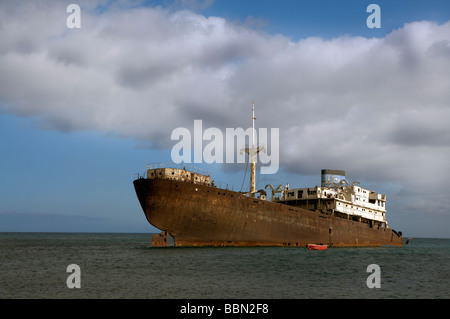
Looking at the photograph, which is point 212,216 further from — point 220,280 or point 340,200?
point 340,200

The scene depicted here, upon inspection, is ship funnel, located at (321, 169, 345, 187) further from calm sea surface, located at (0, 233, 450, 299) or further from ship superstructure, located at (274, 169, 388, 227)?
calm sea surface, located at (0, 233, 450, 299)

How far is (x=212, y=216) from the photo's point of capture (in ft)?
117

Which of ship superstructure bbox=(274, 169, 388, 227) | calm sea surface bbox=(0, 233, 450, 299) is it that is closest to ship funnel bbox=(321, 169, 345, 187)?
ship superstructure bbox=(274, 169, 388, 227)

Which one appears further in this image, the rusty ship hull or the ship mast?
the ship mast

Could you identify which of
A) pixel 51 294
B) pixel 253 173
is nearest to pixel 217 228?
pixel 253 173

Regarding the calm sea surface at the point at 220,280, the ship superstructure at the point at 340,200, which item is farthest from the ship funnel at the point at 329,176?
the calm sea surface at the point at 220,280

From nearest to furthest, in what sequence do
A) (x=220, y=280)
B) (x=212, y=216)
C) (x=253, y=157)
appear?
(x=220, y=280) < (x=212, y=216) < (x=253, y=157)

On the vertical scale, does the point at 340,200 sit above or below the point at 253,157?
below

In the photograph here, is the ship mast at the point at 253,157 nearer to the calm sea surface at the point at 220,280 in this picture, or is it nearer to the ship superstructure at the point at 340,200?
the ship superstructure at the point at 340,200

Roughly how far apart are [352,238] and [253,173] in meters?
17.0

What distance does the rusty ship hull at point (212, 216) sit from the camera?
114 ft

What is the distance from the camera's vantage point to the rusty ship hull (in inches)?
1366

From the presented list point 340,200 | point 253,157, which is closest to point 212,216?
point 253,157

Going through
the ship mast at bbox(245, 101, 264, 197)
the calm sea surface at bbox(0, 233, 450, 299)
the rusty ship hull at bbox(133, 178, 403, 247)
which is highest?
the ship mast at bbox(245, 101, 264, 197)
